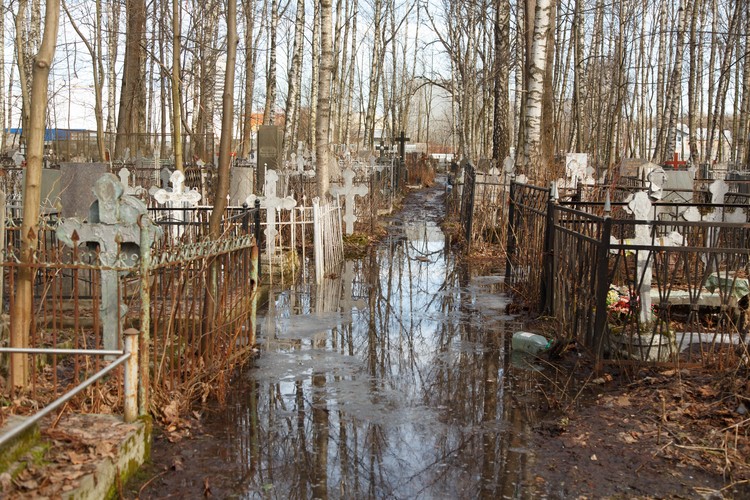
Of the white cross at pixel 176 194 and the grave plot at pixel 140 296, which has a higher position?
the white cross at pixel 176 194

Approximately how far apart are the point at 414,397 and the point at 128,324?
9.40 feet

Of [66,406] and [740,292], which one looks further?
[740,292]

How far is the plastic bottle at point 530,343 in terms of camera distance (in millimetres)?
7637

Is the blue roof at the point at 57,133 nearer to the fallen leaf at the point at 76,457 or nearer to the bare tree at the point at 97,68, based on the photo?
the bare tree at the point at 97,68

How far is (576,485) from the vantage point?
4.52 m

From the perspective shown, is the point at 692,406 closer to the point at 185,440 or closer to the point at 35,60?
the point at 185,440

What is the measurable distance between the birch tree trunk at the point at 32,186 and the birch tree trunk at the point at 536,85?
10725 millimetres

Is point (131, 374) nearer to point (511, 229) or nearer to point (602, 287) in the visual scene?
point (602, 287)

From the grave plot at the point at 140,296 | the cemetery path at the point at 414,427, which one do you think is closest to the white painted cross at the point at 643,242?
the cemetery path at the point at 414,427

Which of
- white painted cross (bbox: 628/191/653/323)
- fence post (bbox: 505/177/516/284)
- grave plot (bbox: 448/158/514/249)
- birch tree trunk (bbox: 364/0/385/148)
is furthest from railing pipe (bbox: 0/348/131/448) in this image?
birch tree trunk (bbox: 364/0/385/148)

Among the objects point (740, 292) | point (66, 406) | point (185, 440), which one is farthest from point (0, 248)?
point (740, 292)

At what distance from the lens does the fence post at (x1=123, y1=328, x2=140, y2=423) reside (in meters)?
4.53

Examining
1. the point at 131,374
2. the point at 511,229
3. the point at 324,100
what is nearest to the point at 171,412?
the point at 131,374

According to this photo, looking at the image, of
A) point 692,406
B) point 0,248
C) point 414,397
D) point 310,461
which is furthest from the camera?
point 414,397
